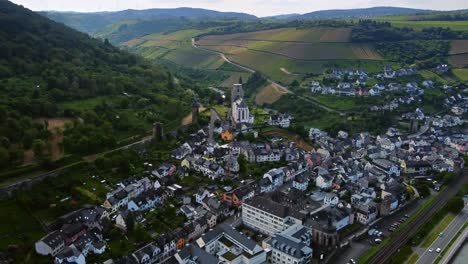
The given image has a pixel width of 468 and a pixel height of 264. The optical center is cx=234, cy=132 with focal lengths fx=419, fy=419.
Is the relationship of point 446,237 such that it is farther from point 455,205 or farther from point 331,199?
point 331,199

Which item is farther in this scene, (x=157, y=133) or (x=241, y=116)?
(x=241, y=116)

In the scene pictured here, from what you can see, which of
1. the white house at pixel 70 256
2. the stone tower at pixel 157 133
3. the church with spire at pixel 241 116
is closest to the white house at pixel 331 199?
the church with spire at pixel 241 116

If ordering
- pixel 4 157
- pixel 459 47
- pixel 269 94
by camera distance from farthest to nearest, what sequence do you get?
pixel 459 47 < pixel 269 94 < pixel 4 157

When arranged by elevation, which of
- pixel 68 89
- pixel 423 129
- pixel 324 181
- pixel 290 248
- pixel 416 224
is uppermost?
pixel 68 89

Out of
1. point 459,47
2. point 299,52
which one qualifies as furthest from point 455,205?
point 459,47

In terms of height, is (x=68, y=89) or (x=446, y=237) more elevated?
(x=68, y=89)

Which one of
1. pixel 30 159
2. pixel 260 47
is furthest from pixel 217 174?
pixel 260 47

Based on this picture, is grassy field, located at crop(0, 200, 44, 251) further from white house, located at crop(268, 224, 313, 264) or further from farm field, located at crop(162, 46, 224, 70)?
farm field, located at crop(162, 46, 224, 70)

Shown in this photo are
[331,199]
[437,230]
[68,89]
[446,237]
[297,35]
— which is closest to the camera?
[446,237]

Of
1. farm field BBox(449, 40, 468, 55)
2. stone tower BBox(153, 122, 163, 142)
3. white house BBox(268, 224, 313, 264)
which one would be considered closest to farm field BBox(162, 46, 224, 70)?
farm field BBox(449, 40, 468, 55)
